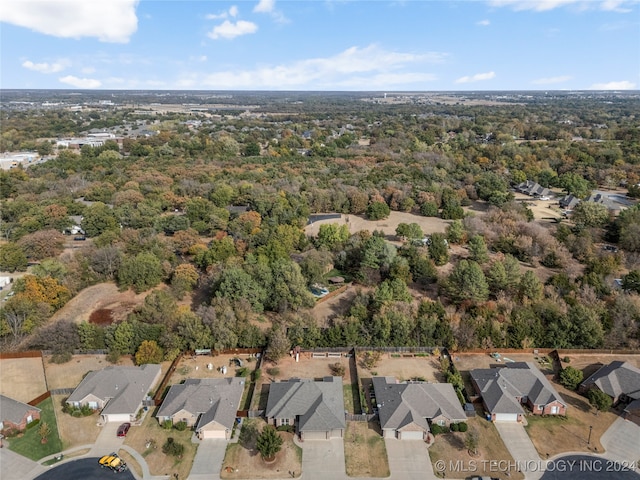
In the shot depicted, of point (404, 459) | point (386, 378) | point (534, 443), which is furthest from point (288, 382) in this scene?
point (534, 443)

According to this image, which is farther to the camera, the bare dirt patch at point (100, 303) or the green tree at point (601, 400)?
the bare dirt patch at point (100, 303)

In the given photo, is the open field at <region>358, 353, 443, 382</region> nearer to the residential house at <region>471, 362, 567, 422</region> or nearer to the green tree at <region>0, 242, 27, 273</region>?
the residential house at <region>471, 362, 567, 422</region>

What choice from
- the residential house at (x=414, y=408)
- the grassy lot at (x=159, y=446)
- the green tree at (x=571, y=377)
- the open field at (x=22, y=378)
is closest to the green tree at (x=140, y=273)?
the open field at (x=22, y=378)

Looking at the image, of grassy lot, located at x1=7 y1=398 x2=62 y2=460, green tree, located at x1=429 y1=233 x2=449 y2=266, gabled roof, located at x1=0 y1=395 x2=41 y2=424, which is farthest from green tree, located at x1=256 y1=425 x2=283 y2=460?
green tree, located at x1=429 y1=233 x2=449 y2=266

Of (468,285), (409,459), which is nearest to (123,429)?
(409,459)

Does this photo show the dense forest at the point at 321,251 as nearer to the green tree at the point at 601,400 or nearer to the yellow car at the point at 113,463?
the green tree at the point at 601,400

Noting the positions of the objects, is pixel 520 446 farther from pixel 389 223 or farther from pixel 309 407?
pixel 389 223
